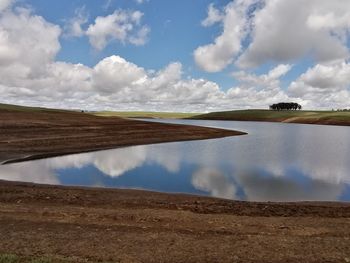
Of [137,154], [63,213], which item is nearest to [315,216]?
[63,213]

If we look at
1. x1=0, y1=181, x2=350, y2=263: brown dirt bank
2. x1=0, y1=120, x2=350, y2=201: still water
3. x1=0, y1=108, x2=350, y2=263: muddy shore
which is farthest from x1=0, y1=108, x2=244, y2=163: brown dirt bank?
x1=0, y1=181, x2=350, y2=263: brown dirt bank

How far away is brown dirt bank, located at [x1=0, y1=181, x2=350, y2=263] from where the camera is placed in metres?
9.82

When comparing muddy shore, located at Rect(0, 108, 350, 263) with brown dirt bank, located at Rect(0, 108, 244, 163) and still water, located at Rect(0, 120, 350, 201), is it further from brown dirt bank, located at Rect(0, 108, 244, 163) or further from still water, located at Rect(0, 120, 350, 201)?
brown dirt bank, located at Rect(0, 108, 244, 163)

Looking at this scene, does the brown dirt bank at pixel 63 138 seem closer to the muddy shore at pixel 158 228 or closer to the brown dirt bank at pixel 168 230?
the muddy shore at pixel 158 228

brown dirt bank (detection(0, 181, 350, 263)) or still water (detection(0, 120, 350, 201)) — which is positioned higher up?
brown dirt bank (detection(0, 181, 350, 263))

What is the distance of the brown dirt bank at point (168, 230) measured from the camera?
9.82 meters

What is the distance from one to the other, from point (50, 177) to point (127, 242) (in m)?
17.8

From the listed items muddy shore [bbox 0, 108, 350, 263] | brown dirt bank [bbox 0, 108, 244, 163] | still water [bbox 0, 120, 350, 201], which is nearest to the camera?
muddy shore [bbox 0, 108, 350, 263]

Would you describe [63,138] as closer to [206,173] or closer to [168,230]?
[206,173]

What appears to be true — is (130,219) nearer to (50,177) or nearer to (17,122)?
(50,177)

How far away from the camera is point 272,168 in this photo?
3316 cm

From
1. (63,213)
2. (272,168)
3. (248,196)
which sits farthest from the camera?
(272,168)

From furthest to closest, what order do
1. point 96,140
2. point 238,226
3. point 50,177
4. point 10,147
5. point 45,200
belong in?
point 96,140 → point 10,147 → point 50,177 → point 45,200 → point 238,226

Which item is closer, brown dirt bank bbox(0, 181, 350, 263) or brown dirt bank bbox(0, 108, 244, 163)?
brown dirt bank bbox(0, 181, 350, 263)
